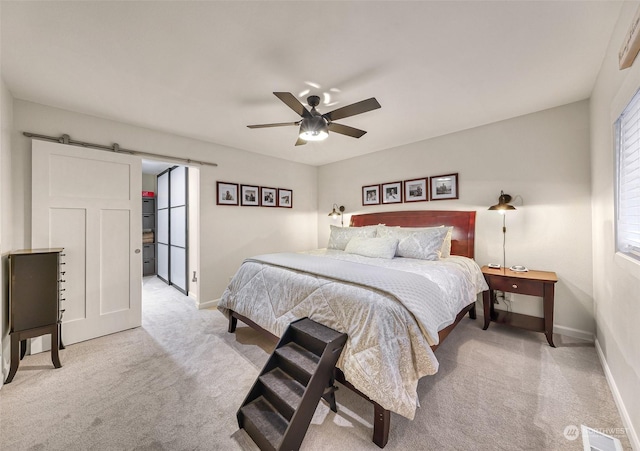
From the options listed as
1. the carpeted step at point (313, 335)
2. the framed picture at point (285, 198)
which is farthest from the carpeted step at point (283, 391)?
the framed picture at point (285, 198)

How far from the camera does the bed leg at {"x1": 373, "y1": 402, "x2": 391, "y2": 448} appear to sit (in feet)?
4.70

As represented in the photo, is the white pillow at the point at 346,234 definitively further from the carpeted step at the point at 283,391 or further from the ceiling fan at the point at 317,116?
the carpeted step at the point at 283,391

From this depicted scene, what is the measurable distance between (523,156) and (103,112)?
15.8 feet

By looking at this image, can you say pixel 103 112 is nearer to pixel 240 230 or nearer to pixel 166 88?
pixel 166 88

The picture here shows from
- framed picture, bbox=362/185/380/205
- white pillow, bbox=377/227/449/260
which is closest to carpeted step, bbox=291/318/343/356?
white pillow, bbox=377/227/449/260

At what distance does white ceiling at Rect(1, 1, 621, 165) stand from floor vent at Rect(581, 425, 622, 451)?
247cm

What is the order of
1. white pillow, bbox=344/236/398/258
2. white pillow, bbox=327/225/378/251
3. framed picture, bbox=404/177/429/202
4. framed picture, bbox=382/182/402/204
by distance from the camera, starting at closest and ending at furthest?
white pillow, bbox=344/236/398/258 → white pillow, bbox=327/225/378/251 → framed picture, bbox=404/177/429/202 → framed picture, bbox=382/182/402/204

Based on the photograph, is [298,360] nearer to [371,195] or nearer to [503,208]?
[503,208]

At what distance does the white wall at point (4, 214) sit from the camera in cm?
204

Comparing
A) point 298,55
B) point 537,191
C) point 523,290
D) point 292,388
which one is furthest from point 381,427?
point 537,191

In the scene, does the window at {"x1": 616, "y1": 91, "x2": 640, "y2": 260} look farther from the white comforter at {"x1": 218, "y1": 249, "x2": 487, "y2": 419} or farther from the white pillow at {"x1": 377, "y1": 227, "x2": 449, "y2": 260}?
→ the white pillow at {"x1": 377, "y1": 227, "x2": 449, "y2": 260}

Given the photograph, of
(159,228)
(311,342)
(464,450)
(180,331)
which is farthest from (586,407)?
(159,228)

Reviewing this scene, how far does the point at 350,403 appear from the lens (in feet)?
5.90

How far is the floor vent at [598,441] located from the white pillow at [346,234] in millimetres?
2502
